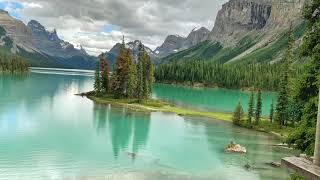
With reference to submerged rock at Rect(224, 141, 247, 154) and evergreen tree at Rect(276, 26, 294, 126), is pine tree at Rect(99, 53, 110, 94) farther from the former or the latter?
submerged rock at Rect(224, 141, 247, 154)

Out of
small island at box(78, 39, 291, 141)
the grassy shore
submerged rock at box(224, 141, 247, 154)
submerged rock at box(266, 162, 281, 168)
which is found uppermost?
small island at box(78, 39, 291, 141)

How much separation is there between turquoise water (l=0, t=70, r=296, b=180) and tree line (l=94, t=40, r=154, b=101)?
32.9 m

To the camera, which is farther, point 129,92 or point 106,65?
point 106,65

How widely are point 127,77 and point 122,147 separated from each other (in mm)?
85155

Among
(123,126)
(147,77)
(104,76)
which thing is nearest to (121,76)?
(104,76)

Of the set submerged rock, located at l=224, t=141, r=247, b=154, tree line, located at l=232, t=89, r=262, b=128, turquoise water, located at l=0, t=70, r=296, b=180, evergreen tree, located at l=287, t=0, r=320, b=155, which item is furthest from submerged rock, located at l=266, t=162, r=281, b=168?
tree line, located at l=232, t=89, r=262, b=128

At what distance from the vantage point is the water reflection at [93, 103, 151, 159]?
75.5 metres

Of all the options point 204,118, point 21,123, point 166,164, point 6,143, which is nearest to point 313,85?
point 166,164

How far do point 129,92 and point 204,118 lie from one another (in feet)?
139

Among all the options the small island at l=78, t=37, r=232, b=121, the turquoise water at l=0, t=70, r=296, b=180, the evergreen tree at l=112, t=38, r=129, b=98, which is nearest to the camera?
the turquoise water at l=0, t=70, r=296, b=180

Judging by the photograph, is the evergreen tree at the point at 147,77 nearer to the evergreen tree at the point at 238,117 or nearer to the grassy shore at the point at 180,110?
the grassy shore at the point at 180,110

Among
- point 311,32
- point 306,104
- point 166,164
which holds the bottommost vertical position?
point 166,164

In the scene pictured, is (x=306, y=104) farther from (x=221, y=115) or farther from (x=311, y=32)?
(x=221, y=115)

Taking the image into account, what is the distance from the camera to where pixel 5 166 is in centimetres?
5525
